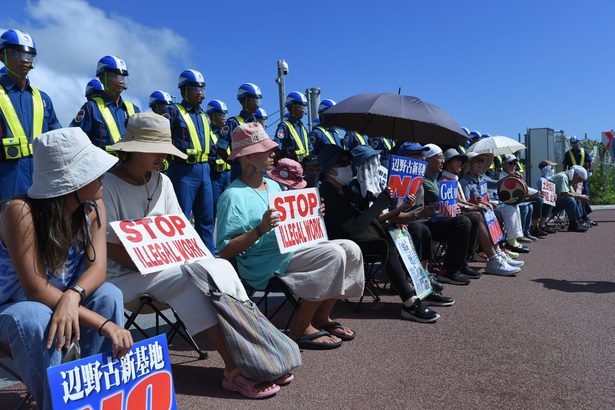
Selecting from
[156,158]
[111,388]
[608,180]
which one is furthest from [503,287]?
[608,180]

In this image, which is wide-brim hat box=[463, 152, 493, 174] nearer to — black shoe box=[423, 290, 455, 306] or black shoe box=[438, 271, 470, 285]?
black shoe box=[438, 271, 470, 285]

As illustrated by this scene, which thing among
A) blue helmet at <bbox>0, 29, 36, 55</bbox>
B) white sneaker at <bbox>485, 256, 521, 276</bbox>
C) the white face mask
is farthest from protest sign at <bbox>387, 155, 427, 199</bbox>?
blue helmet at <bbox>0, 29, 36, 55</bbox>

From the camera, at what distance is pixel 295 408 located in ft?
10.0

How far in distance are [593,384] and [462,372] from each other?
0.78 m

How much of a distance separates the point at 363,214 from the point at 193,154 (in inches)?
112

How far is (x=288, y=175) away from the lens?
202 inches

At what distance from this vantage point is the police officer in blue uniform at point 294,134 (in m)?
8.40

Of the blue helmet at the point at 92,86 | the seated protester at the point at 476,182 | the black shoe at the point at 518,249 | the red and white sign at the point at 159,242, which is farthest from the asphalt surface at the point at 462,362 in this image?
the blue helmet at the point at 92,86

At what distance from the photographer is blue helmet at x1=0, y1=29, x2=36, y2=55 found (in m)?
4.88

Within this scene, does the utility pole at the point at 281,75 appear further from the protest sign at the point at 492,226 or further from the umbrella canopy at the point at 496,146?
the protest sign at the point at 492,226

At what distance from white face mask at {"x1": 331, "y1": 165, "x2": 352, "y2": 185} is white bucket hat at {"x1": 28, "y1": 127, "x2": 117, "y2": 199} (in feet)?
8.64

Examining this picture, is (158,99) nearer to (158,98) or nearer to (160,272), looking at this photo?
(158,98)

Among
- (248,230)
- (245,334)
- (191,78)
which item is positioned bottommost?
(245,334)

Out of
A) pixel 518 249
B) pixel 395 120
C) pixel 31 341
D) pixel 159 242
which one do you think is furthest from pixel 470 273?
pixel 31 341
